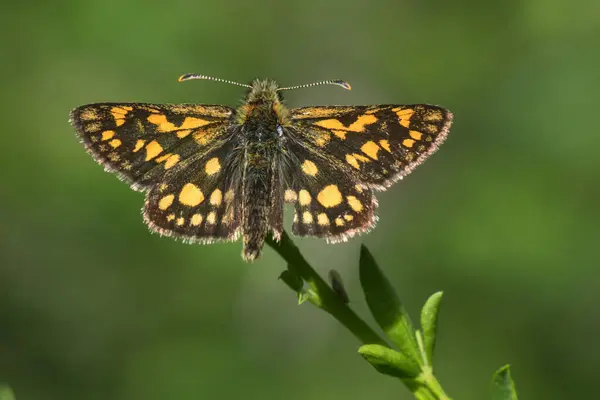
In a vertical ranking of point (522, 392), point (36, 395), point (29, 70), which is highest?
point (29, 70)

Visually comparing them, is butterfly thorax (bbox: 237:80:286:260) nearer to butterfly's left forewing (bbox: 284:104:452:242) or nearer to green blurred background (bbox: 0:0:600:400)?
butterfly's left forewing (bbox: 284:104:452:242)

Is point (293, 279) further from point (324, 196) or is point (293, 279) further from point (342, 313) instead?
point (324, 196)

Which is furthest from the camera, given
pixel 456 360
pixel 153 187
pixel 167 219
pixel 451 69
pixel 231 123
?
pixel 451 69

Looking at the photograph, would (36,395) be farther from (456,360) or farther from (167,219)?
(167,219)

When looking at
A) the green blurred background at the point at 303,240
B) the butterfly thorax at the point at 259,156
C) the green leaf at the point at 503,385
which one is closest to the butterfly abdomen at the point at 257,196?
the butterfly thorax at the point at 259,156

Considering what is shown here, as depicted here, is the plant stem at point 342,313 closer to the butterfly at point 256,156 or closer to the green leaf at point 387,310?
the green leaf at point 387,310

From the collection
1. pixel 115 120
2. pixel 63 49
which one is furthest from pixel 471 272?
pixel 63 49
